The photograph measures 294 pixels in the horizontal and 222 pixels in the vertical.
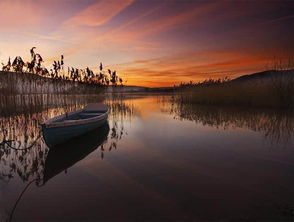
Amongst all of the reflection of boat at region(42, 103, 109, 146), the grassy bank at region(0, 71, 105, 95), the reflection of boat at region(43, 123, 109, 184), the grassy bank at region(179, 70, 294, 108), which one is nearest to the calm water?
the reflection of boat at region(43, 123, 109, 184)

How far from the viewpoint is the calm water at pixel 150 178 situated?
10.7 ft

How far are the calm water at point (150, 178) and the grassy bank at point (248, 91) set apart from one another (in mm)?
6183

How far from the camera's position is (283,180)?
14.3ft

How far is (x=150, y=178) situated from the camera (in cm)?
459

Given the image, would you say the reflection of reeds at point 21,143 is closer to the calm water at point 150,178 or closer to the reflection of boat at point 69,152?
the calm water at point 150,178

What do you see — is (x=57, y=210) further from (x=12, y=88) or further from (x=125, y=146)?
(x=12, y=88)

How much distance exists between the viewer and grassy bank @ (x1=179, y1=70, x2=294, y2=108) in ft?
43.8

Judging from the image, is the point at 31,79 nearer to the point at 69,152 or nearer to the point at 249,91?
the point at 69,152

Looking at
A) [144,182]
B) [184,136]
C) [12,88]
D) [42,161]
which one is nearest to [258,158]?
[184,136]

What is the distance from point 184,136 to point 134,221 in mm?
5995

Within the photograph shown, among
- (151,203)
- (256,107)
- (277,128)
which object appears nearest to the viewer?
(151,203)

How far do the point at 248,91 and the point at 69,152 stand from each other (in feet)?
54.0

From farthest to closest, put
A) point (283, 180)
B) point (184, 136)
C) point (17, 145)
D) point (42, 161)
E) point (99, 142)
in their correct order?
point (184, 136)
point (99, 142)
point (17, 145)
point (42, 161)
point (283, 180)

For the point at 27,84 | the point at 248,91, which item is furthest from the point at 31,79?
the point at 248,91
